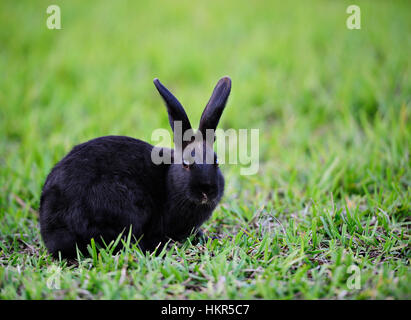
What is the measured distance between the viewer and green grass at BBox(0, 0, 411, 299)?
273cm

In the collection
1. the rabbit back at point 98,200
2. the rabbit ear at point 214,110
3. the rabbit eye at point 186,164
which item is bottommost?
the rabbit back at point 98,200

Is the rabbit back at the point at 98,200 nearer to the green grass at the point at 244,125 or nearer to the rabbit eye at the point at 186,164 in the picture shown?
the green grass at the point at 244,125

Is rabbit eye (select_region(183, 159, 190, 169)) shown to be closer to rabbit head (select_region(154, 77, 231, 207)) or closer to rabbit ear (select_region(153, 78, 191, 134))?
rabbit head (select_region(154, 77, 231, 207))

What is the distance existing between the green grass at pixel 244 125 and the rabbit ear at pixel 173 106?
1028mm

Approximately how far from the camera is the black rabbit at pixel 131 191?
2949 millimetres

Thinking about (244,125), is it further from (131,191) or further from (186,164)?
(131,191)

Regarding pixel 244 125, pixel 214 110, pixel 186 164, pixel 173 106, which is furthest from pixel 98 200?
pixel 244 125

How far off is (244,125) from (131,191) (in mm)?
3196

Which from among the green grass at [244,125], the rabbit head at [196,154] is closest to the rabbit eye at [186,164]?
the rabbit head at [196,154]

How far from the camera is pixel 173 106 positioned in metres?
3.10

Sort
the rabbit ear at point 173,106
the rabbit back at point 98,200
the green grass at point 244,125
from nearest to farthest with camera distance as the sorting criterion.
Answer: the green grass at point 244,125
the rabbit back at point 98,200
the rabbit ear at point 173,106

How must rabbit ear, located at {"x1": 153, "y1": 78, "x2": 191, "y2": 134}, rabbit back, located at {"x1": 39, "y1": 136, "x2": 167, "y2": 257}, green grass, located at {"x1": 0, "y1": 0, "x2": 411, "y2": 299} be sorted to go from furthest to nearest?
rabbit ear, located at {"x1": 153, "y1": 78, "x2": 191, "y2": 134}
rabbit back, located at {"x1": 39, "y1": 136, "x2": 167, "y2": 257}
green grass, located at {"x1": 0, "y1": 0, "x2": 411, "y2": 299}

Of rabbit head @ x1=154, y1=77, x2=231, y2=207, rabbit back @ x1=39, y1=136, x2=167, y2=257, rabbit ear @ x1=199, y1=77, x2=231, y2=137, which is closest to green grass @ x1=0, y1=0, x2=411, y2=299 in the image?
rabbit back @ x1=39, y1=136, x2=167, y2=257
